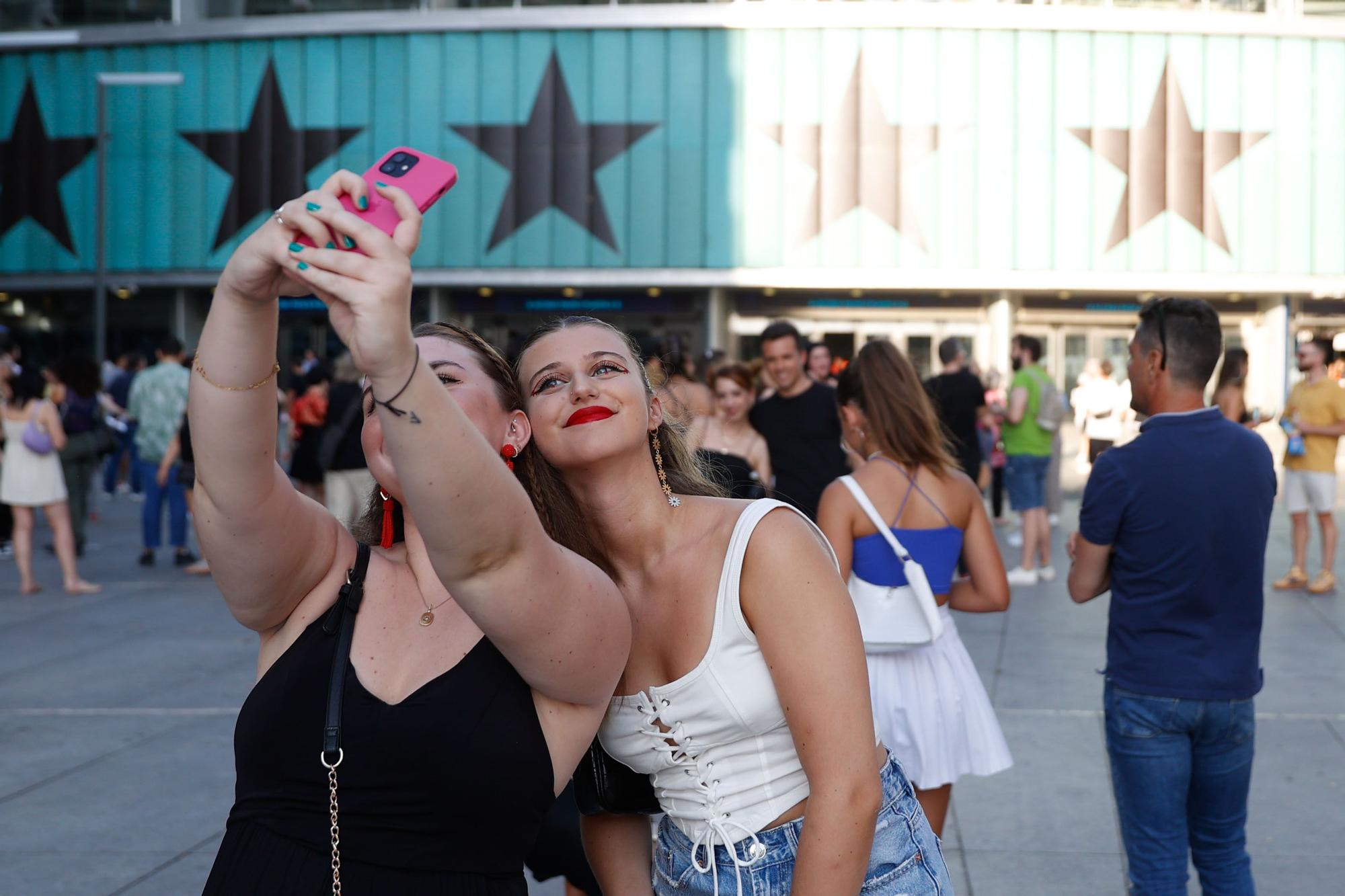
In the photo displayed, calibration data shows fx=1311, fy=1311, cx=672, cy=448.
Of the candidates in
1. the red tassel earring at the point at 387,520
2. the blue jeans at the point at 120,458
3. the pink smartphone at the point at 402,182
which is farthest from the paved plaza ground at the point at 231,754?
the blue jeans at the point at 120,458

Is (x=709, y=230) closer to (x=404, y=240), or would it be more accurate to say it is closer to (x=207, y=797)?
(x=207, y=797)

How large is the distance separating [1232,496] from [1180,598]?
0.31 m

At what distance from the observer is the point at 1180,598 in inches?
138

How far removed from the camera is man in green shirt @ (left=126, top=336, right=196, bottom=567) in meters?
12.5

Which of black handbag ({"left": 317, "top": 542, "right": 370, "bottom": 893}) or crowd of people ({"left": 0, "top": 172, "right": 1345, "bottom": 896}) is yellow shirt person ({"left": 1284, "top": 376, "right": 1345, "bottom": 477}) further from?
black handbag ({"left": 317, "top": 542, "right": 370, "bottom": 893})

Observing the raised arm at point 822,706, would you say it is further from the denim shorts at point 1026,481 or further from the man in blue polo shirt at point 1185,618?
the denim shorts at point 1026,481

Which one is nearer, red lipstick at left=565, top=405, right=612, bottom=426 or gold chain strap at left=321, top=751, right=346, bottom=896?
gold chain strap at left=321, top=751, right=346, bottom=896

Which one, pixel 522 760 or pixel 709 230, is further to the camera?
pixel 709 230

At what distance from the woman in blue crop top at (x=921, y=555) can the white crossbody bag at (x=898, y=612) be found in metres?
0.05

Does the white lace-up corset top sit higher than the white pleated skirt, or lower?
higher

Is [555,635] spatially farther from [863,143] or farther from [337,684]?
[863,143]

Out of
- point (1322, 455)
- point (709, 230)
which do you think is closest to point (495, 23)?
point (709, 230)

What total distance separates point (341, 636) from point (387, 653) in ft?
0.24

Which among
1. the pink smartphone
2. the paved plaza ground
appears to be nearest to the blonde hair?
the pink smartphone
